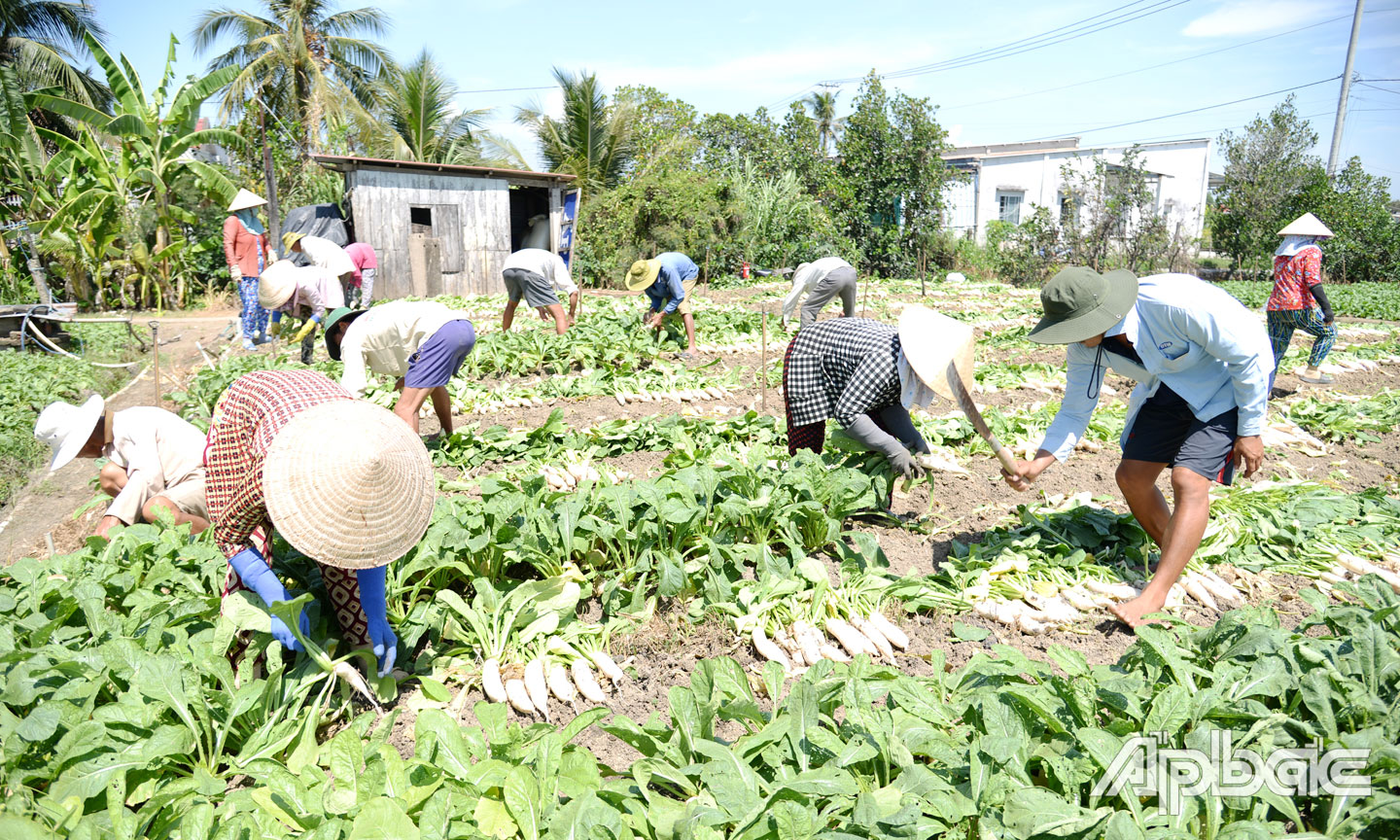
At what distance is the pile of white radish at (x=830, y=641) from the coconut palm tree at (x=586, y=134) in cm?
2039

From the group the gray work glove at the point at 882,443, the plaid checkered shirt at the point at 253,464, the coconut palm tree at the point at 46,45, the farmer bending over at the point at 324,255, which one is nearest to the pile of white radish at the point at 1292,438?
the gray work glove at the point at 882,443

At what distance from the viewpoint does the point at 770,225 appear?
67.8 feet

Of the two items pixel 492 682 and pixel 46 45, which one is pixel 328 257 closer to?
pixel 492 682

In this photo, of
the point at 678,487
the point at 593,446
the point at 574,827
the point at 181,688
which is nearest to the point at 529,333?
the point at 593,446

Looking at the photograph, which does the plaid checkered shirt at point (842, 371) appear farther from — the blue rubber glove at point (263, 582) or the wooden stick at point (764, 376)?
the blue rubber glove at point (263, 582)

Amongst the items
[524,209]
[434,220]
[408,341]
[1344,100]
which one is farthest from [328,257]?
[1344,100]

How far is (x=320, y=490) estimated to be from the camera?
2.31 m

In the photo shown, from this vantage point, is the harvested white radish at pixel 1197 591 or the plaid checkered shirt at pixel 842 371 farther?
the plaid checkered shirt at pixel 842 371

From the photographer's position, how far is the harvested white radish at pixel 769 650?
127 inches

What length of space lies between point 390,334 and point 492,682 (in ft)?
9.25

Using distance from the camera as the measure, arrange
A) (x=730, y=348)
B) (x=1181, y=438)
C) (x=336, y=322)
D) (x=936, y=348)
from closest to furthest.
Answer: (x=1181, y=438) → (x=936, y=348) → (x=336, y=322) → (x=730, y=348)

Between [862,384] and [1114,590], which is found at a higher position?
[862,384]

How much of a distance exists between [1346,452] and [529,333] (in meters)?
7.38

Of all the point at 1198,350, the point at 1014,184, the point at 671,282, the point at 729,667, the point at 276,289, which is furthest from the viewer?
the point at 1014,184
